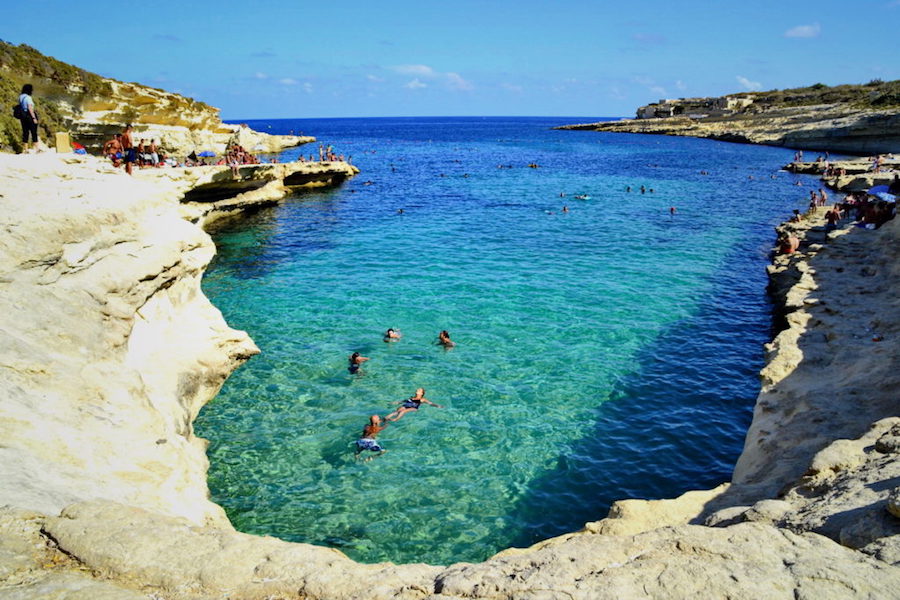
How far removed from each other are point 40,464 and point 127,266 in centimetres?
536

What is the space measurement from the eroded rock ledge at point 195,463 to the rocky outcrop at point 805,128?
6750 centimetres

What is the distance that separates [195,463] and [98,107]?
48530 millimetres

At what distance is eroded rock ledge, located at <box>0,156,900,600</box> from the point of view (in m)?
5.25

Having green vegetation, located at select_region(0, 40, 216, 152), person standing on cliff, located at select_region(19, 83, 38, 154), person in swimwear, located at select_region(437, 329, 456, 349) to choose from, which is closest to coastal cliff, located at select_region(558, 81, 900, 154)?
person in swimwear, located at select_region(437, 329, 456, 349)

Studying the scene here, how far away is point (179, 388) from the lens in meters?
11.8

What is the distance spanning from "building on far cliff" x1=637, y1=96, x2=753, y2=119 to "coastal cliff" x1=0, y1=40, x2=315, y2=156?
11910 centimetres

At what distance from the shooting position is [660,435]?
12.9m

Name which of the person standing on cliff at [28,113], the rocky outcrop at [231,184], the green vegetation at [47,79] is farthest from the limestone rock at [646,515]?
the green vegetation at [47,79]

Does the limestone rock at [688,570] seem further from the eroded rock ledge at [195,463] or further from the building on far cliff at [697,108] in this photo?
the building on far cliff at [697,108]

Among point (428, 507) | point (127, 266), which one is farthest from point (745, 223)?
point (127, 266)

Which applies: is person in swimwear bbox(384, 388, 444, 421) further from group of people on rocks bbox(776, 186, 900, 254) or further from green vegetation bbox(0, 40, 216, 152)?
green vegetation bbox(0, 40, 216, 152)

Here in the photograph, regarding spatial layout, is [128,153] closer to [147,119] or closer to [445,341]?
[445,341]

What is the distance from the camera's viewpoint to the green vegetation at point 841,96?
81125 millimetres

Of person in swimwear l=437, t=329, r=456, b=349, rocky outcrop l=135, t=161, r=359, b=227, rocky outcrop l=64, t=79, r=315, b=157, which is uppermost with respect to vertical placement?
rocky outcrop l=64, t=79, r=315, b=157
